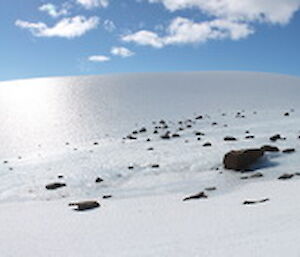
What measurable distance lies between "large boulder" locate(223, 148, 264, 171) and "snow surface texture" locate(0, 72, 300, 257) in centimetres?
41

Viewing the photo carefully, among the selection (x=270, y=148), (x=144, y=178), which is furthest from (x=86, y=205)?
(x=270, y=148)

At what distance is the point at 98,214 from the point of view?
12883 millimetres

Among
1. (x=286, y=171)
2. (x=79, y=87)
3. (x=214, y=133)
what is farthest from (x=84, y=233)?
(x=79, y=87)

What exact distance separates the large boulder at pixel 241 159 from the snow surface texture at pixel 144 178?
16.3 inches

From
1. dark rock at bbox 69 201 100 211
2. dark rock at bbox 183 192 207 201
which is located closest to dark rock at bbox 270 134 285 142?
dark rock at bbox 183 192 207 201

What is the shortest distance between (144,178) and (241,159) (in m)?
3.63

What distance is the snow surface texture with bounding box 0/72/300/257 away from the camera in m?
9.64

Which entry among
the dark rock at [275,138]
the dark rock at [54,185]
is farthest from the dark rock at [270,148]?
the dark rock at [54,185]

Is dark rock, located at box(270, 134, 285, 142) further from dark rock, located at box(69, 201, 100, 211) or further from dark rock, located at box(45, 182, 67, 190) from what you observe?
dark rock, located at box(69, 201, 100, 211)

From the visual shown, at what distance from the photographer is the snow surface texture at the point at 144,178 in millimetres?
9641

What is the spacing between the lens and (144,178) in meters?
17.4

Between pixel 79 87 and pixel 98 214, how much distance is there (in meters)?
36.3

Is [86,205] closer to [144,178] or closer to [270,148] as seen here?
[144,178]

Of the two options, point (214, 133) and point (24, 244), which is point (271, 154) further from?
point (24, 244)
